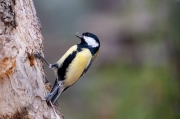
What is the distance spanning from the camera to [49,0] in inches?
269

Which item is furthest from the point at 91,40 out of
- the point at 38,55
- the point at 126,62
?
the point at 126,62

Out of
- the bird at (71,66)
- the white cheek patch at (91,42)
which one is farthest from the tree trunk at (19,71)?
the white cheek patch at (91,42)

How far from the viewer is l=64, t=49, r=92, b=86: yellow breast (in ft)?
7.06

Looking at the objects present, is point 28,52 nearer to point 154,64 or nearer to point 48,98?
point 48,98

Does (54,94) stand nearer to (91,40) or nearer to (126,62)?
(91,40)

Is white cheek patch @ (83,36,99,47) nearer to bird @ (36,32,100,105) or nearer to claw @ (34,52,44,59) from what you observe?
bird @ (36,32,100,105)

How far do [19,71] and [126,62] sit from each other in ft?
8.43

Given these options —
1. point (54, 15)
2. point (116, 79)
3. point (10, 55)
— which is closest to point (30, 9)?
point (10, 55)

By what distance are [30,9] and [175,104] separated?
1.52 metres

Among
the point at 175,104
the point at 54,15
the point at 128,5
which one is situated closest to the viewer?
the point at 175,104

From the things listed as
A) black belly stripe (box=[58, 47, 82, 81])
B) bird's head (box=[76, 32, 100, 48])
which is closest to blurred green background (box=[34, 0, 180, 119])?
bird's head (box=[76, 32, 100, 48])

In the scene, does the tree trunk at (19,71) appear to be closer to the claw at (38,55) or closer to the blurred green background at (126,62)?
the claw at (38,55)

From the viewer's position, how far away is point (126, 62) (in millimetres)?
4188

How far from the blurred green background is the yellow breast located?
1058 mm
